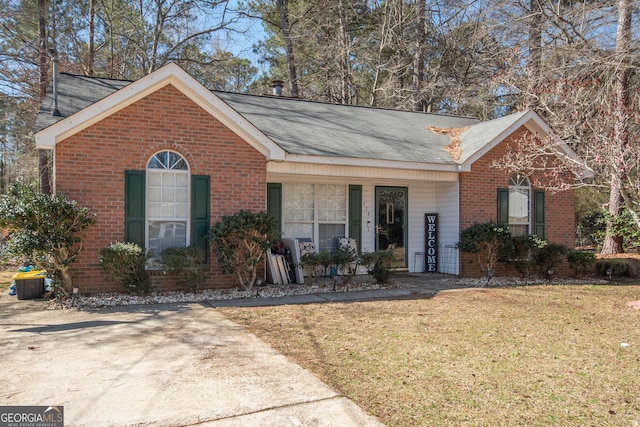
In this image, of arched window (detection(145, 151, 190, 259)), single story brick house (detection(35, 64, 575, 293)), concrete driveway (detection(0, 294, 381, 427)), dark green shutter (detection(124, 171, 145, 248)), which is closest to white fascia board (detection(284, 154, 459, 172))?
single story brick house (detection(35, 64, 575, 293))

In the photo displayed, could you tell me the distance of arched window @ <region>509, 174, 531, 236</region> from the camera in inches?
480

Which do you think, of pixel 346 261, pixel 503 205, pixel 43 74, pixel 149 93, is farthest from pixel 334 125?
pixel 43 74

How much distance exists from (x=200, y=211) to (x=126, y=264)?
1685 millimetres

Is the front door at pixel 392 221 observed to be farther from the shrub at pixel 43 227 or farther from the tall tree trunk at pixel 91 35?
the tall tree trunk at pixel 91 35

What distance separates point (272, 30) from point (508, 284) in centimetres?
1775

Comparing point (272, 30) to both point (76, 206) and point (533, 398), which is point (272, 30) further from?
point (533, 398)

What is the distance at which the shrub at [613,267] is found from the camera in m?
12.7

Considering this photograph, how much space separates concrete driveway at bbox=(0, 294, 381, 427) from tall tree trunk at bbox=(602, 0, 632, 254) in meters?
6.99

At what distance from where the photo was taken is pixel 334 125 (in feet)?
41.0

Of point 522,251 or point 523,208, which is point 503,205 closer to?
point 523,208

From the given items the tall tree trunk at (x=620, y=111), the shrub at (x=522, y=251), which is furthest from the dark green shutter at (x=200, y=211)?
the tall tree trunk at (x=620, y=111)

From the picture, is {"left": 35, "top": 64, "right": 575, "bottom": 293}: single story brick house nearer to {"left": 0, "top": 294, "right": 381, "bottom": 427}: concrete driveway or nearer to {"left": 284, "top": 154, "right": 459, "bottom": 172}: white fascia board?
{"left": 284, "top": 154, "right": 459, "bottom": 172}: white fascia board

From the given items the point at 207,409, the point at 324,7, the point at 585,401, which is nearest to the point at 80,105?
the point at 207,409

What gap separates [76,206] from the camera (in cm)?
828
